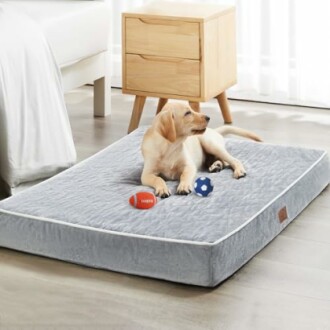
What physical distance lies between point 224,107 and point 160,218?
55.5 inches

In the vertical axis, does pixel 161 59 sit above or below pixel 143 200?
above

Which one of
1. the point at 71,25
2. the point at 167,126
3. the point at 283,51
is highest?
the point at 71,25

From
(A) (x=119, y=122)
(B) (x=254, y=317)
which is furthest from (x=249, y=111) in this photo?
(B) (x=254, y=317)

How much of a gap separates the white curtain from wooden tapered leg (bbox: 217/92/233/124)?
0.37 m

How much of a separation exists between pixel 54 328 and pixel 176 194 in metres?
0.77

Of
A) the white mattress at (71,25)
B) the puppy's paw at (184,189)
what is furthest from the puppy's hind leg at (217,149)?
the white mattress at (71,25)

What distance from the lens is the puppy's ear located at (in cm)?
287

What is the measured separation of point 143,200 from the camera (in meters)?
2.67

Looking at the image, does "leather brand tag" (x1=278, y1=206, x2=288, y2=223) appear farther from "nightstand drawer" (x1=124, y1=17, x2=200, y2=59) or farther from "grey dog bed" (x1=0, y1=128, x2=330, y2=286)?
"nightstand drawer" (x1=124, y1=17, x2=200, y2=59)

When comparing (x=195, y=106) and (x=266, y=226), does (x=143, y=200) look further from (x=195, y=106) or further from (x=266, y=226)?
(x=195, y=106)

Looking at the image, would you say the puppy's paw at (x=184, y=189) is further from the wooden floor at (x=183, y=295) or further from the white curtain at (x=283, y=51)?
the white curtain at (x=283, y=51)

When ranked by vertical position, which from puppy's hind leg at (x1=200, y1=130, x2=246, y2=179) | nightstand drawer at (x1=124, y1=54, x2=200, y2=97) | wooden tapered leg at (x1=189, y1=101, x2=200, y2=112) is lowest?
puppy's hind leg at (x1=200, y1=130, x2=246, y2=179)

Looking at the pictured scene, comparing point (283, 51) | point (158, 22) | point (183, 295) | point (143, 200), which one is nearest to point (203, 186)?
point (143, 200)

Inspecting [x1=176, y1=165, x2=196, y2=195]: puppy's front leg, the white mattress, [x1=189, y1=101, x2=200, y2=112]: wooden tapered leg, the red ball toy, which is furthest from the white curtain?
the red ball toy
